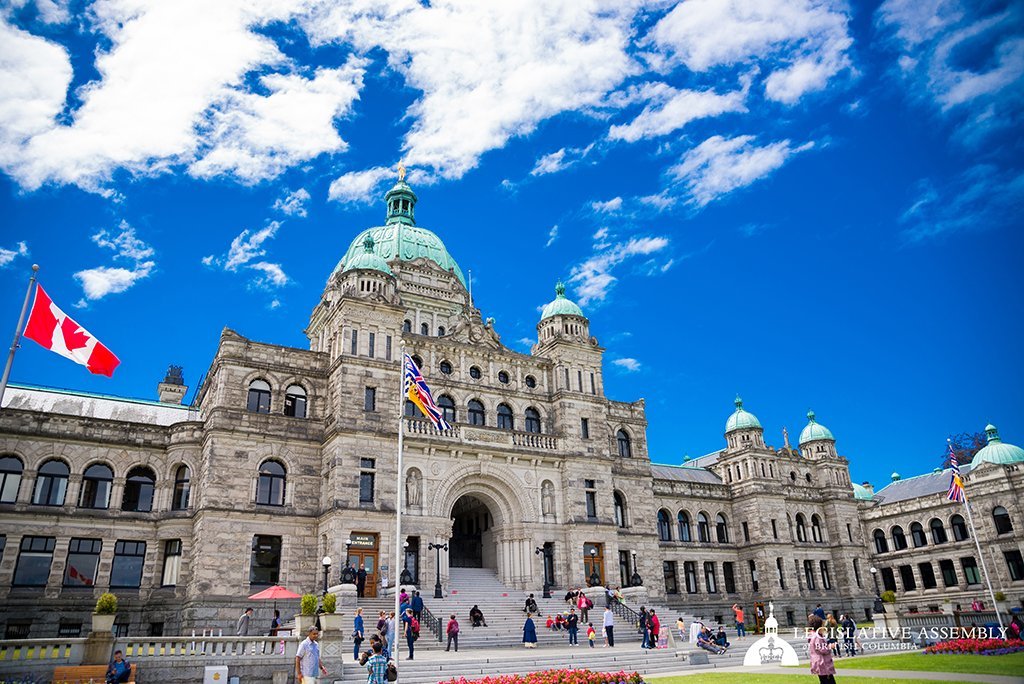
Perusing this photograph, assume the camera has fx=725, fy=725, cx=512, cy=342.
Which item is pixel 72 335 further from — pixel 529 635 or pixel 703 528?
pixel 703 528

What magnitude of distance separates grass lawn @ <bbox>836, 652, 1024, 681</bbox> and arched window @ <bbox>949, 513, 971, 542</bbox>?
1462 inches

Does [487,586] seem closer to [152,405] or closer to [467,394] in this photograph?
[467,394]

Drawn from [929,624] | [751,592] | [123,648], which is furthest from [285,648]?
[751,592]

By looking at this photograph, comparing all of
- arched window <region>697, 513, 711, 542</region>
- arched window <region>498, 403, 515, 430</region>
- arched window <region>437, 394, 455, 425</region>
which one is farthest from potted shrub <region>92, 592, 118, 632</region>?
arched window <region>697, 513, 711, 542</region>

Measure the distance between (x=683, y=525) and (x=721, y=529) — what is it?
12.8 feet

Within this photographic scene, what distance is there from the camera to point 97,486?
3784 cm

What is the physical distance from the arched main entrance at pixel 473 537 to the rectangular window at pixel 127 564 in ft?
56.5

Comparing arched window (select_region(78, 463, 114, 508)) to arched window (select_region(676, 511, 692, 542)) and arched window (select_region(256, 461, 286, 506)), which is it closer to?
arched window (select_region(256, 461, 286, 506))

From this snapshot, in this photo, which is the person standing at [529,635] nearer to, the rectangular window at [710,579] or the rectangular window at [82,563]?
the rectangular window at [82,563]

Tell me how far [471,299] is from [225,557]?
27.8 m

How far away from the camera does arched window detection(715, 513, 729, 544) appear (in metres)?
57.5

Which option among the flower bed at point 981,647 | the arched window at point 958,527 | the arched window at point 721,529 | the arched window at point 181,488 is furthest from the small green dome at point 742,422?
the arched window at point 181,488

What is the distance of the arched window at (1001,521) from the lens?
56.1 metres

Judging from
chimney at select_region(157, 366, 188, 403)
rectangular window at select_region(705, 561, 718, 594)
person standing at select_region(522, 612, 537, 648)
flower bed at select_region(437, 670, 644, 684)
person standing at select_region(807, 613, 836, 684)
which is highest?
chimney at select_region(157, 366, 188, 403)
